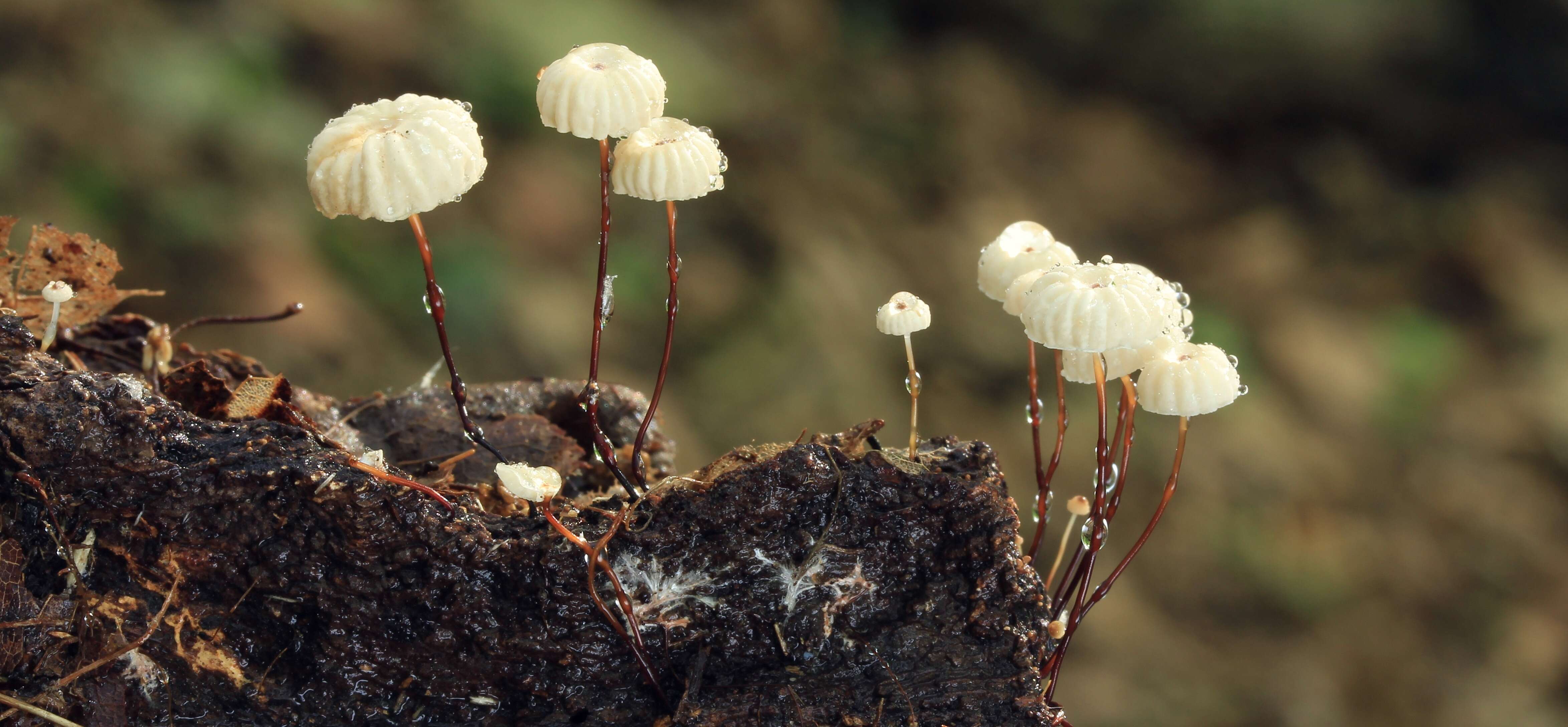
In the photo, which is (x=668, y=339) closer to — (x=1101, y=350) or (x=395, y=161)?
(x=395, y=161)

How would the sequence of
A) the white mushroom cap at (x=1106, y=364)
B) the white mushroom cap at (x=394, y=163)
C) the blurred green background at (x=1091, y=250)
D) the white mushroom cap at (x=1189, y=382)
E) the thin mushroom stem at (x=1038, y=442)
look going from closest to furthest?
the white mushroom cap at (x=394, y=163)
the white mushroom cap at (x=1189, y=382)
the white mushroom cap at (x=1106, y=364)
the thin mushroom stem at (x=1038, y=442)
the blurred green background at (x=1091, y=250)

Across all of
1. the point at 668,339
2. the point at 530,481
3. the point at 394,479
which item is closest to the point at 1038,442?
the point at 668,339

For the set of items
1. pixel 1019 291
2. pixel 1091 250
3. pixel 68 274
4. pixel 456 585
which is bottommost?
pixel 456 585

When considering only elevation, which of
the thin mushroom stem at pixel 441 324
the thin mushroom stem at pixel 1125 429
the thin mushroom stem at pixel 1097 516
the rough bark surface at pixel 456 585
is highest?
the thin mushroom stem at pixel 1125 429

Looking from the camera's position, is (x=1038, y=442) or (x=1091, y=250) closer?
(x=1038, y=442)

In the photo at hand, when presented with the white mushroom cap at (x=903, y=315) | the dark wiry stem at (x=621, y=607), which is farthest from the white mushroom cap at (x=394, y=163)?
the white mushroom cap at (x=903, y=315)

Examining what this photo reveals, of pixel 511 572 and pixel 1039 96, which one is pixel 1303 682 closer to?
pixel 1039 96

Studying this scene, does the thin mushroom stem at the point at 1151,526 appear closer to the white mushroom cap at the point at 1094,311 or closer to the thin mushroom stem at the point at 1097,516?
the thin mushroom stem at the point at 1097,516
